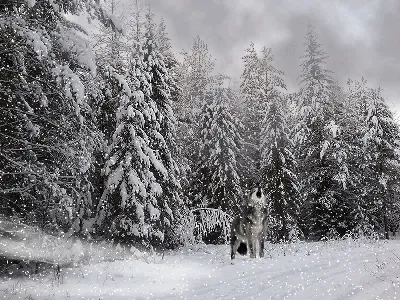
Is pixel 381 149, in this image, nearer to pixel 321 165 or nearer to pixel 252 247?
pixel 321 165

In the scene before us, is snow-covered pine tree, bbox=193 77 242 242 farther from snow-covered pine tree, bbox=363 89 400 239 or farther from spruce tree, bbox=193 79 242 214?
snow-covered pine tree, bbox=363 89 400 239

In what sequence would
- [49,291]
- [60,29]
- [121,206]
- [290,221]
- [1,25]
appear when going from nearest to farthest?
[1,25]
[49,291]
[60,29]
[121,206]
[290,221]

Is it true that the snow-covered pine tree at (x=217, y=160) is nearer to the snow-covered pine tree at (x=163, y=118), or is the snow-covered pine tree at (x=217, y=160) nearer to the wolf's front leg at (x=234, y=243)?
the snow-covered pine tree at (x=163, y=118)

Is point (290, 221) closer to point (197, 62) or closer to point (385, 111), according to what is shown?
point (385, 111)

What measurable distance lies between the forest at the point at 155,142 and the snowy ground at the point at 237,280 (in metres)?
1.66

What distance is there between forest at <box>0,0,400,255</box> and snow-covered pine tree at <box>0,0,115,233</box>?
0.04 m

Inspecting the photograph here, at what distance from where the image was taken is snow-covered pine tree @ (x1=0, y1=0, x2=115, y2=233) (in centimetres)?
795

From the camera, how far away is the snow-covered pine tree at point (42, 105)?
7.95 m

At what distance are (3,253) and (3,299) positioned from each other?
62.5 inches

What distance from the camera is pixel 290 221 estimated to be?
26859 mm

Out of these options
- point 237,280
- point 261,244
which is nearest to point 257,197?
point 261,244

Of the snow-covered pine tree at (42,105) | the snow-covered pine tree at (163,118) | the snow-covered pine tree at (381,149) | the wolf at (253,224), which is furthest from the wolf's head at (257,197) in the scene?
the snow-covered pine tree at (381,149)

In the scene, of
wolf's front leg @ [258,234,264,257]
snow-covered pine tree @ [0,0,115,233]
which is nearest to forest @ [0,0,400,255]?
snow-covered pine tree @ [0,0,115,233]

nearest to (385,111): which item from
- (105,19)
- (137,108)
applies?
(137,108)
